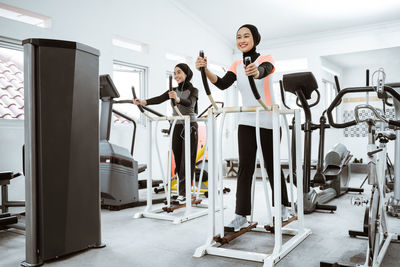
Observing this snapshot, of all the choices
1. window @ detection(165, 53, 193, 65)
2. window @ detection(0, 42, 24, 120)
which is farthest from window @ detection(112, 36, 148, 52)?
window @ detection(0, 42, 24, 120)

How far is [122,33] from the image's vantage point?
19.2 ft

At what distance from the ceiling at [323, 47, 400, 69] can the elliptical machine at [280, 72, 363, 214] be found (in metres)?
4.08

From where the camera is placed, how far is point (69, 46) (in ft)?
7.88

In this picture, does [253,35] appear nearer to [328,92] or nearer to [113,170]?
[113,170]

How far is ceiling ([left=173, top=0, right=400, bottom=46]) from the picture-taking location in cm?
673

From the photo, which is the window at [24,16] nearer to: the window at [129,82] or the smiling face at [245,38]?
the window at [129,82]

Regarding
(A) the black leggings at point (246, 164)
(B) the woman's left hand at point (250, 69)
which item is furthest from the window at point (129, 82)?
(B) the woman's left hand at point (250, 69)

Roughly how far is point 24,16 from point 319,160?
4.07m

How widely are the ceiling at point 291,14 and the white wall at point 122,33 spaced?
0.40m

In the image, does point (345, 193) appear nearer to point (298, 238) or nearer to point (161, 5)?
point (298, 238)

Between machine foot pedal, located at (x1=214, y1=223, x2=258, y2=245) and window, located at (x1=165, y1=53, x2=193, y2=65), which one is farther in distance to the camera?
window, located at (x1=165, y1=53, x2=193, y2=65)

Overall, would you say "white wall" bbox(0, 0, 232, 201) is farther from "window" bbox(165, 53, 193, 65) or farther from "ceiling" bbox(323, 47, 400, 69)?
"ceiling" bbox(323, 47, 400, 69)

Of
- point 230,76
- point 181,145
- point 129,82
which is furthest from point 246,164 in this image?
point 129,82

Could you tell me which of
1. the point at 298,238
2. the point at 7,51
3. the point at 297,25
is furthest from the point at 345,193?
the point at 7,51
